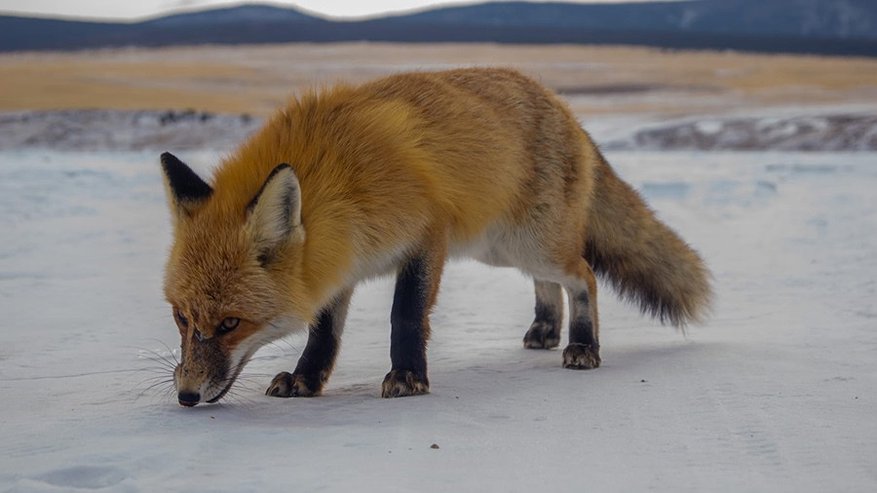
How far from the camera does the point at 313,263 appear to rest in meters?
Answer: 3.54

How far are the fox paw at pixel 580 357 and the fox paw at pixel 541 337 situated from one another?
586mm

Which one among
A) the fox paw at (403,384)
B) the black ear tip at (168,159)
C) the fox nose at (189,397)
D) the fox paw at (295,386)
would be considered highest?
the black ear tip at (168,159)

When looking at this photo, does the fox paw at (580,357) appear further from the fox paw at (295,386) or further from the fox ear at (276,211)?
the fox ear at (276,211)

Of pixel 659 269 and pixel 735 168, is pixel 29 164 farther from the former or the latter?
pixel 659 269

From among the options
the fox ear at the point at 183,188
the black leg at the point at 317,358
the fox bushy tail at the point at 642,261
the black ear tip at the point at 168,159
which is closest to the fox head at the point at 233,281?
the fox ear at the point at 183,188

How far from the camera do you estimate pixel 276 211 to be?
11.0 feet

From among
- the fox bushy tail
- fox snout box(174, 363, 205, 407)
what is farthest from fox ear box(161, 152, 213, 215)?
the fox bushy tail

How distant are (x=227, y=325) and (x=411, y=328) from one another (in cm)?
81

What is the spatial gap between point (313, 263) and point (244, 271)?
272mm

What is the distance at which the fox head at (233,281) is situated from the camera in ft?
11.0

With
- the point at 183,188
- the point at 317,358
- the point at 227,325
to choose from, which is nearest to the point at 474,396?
the point at 317,358

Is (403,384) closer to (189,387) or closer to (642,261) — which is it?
(189,387)

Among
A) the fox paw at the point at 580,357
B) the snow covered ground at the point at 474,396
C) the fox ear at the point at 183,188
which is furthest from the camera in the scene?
the fox paw at the point at 580,357

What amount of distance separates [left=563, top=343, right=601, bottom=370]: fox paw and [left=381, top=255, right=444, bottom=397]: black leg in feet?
2.87
